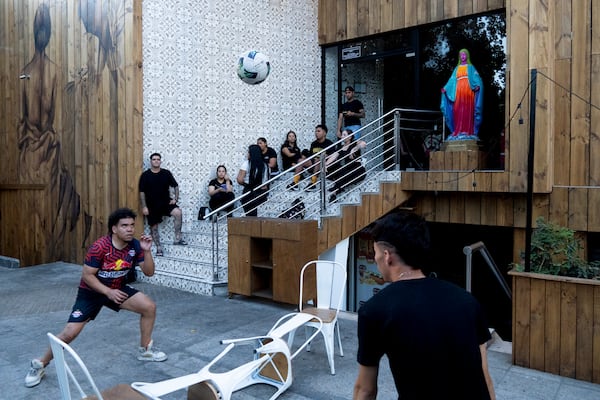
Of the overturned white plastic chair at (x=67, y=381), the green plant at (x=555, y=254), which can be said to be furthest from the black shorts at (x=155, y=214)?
the overturned white plastic chair at (x=67, y=381)

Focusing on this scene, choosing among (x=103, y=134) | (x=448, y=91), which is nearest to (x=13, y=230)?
(x=103, y=134)

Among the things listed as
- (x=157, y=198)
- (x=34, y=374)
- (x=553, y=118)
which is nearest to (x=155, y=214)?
(x=157, y=198)

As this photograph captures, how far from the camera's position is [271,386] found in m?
4.21

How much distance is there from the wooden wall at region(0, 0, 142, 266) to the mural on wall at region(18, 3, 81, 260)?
20 millimetres

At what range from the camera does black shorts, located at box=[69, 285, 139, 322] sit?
14.1ft

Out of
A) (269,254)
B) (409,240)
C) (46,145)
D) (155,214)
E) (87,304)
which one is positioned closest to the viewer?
(409,240)

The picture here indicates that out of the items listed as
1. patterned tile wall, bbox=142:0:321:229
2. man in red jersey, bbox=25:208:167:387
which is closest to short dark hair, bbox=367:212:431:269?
man in red jersey, bbox=25:208:167:387

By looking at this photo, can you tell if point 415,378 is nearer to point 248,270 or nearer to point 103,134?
point 248,270

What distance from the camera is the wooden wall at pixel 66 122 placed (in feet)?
29.8

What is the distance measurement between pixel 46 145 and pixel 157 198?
3.64m

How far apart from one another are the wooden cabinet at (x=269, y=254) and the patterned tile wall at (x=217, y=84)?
277 centimetres

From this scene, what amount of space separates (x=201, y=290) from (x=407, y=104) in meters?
5.95

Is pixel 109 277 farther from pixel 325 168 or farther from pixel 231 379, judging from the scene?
pixel 325 168

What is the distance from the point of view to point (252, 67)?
29.7ft
